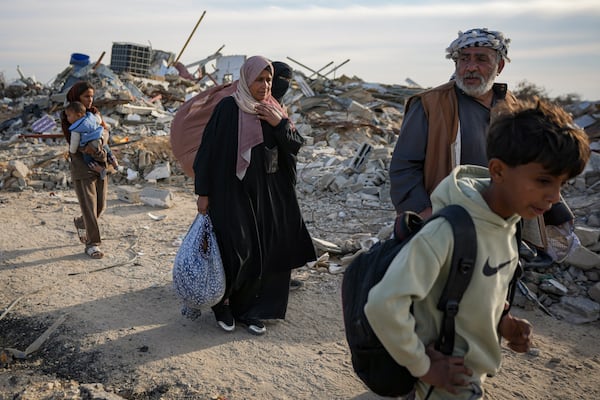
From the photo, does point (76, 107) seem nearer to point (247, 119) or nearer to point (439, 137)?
point (247, 119)

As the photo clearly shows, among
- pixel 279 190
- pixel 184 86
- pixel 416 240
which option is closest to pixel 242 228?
pixel 279 190

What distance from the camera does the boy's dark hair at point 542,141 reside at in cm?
145

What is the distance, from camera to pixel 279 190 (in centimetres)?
390

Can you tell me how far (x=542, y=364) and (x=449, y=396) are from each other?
89.9 inches

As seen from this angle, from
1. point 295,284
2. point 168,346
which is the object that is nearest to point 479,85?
point 295,284

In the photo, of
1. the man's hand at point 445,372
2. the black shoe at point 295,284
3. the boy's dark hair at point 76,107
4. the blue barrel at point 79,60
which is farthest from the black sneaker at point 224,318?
the blue barrel at point 79,60

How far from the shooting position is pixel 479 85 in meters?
3.01

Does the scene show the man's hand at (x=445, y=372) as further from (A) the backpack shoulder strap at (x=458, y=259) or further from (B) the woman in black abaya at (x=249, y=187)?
(B) the woman in black abaya at (x=249, y=187)

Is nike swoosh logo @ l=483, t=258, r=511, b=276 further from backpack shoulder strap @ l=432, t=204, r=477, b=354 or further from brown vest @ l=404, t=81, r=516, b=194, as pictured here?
brown vest @ l=404, t=81, r=516, b=194

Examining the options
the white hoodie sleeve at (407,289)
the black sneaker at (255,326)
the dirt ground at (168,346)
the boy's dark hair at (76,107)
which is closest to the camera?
the white hoodie sleeve at (407,289)

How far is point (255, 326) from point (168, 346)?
63 cm

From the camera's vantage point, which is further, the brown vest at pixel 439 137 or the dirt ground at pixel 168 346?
the dirt ground at pixel 168 346

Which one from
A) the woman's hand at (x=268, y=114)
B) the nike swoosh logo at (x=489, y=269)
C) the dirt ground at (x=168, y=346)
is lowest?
the dirt ground at (x=168, y=346)

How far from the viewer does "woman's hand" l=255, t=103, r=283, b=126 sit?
11.9ft
